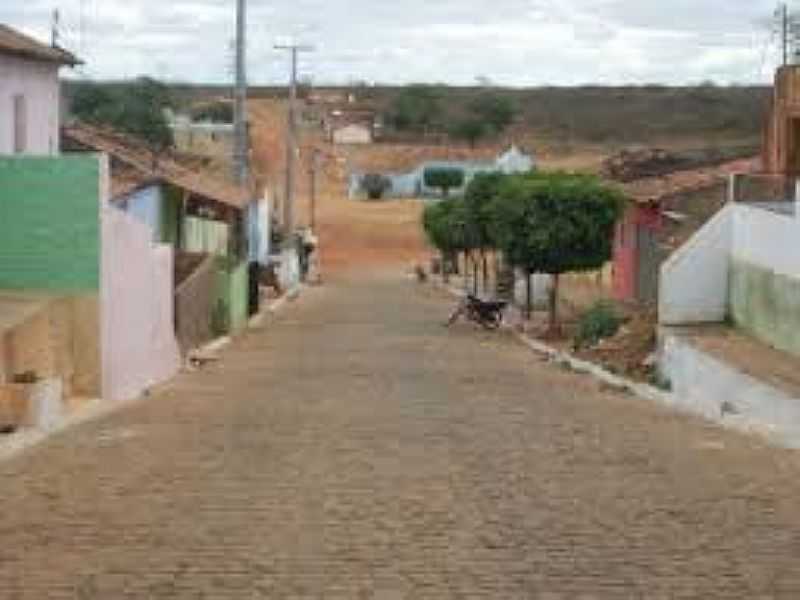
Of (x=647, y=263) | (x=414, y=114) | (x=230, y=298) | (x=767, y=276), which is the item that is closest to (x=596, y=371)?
(x=767, y=276)

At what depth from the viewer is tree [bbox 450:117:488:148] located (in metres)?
165

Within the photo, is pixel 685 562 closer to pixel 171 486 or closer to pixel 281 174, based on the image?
pixel 171 486

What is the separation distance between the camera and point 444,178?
12462 cm

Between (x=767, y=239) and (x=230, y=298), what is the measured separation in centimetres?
1973

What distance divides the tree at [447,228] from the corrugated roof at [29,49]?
2857 cm

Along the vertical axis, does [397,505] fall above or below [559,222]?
below

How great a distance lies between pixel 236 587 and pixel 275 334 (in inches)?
1470

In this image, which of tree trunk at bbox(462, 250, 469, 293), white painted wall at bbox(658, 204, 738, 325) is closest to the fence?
white painted wall at bbox(658, 204, 738, 325)

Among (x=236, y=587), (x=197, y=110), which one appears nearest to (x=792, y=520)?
(x=236, y=587)

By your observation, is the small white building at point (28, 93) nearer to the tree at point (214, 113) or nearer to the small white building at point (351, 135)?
the tree at point (214, 113)

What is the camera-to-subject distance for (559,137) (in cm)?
17862

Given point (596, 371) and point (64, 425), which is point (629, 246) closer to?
point (596, 371)

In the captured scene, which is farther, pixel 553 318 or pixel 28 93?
pixel 553 318

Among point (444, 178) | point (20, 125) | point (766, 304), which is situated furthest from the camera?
point (444, 178)
